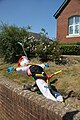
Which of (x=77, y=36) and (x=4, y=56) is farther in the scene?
(x=77, y=36)

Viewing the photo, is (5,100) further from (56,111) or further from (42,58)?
(42,58)

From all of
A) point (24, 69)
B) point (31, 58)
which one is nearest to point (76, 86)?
point (24, 69)

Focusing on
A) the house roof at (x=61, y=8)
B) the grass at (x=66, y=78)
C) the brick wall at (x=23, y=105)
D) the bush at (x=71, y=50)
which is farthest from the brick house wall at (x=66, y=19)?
the brick wall at (x=23, y=105)

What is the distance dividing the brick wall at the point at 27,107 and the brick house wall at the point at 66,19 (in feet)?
61.0

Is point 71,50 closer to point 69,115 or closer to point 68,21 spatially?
point 69,115

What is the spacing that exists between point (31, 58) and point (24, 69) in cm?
634

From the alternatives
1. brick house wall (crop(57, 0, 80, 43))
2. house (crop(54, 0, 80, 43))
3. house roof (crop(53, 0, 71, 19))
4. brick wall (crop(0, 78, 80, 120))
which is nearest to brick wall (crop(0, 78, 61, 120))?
brick wall (crop(0, 78, 80, 120))

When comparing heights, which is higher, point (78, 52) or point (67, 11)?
point (67, 11)

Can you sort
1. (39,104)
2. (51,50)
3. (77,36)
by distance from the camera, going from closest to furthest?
1. (39,104)
2. (51,50)
3. (77,36)

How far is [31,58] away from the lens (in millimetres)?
12898

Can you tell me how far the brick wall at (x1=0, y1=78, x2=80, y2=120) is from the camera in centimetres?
391

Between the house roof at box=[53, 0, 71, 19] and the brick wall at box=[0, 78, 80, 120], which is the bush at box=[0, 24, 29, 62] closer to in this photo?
the brick wall at box=[0, 78, 80, 120]

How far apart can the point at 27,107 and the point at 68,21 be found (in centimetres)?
2163

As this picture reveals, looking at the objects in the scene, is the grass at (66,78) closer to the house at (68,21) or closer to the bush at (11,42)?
the bush at (11,42)
